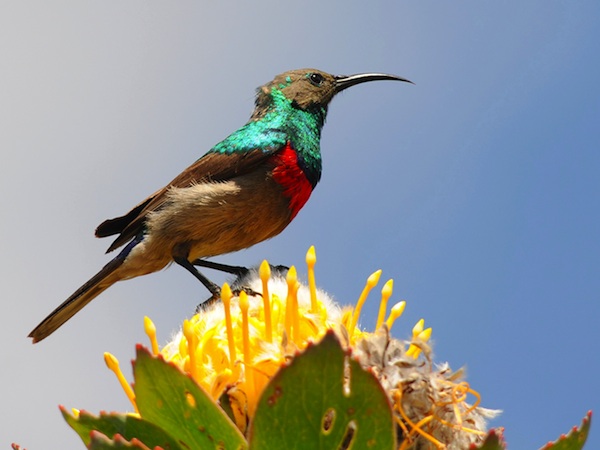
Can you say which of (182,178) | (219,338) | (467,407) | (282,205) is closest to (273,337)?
(219,338)

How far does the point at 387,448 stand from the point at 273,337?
71cm

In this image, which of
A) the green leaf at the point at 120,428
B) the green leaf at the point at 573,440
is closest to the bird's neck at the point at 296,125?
the green leaf at the point at 120,428

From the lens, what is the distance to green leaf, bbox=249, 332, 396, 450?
1883 mm

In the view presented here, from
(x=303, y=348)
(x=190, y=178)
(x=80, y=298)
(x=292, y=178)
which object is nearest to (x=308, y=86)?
(x=292, y=178)

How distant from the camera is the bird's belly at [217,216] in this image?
19.5ft

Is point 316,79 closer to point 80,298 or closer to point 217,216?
point 217,216

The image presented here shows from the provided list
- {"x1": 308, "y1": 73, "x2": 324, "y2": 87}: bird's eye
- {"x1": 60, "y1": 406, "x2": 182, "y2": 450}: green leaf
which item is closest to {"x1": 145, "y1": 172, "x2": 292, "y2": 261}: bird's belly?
{"x1": 308, "y1": 73, "x2": 324, "y2": 87}: bird's eye

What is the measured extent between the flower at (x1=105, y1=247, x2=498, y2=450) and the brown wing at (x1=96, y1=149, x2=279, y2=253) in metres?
3.45

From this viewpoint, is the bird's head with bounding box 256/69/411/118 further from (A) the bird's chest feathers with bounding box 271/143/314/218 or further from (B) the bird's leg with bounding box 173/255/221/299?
(B) the bird's leg with bounding box 173/255/221/299

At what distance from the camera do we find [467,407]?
248 centimetres

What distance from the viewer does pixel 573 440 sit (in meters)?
2.10

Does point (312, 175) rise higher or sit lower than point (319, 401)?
higher

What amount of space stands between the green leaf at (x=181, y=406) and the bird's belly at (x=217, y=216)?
150 inches

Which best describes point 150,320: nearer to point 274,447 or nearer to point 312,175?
point 274,447
